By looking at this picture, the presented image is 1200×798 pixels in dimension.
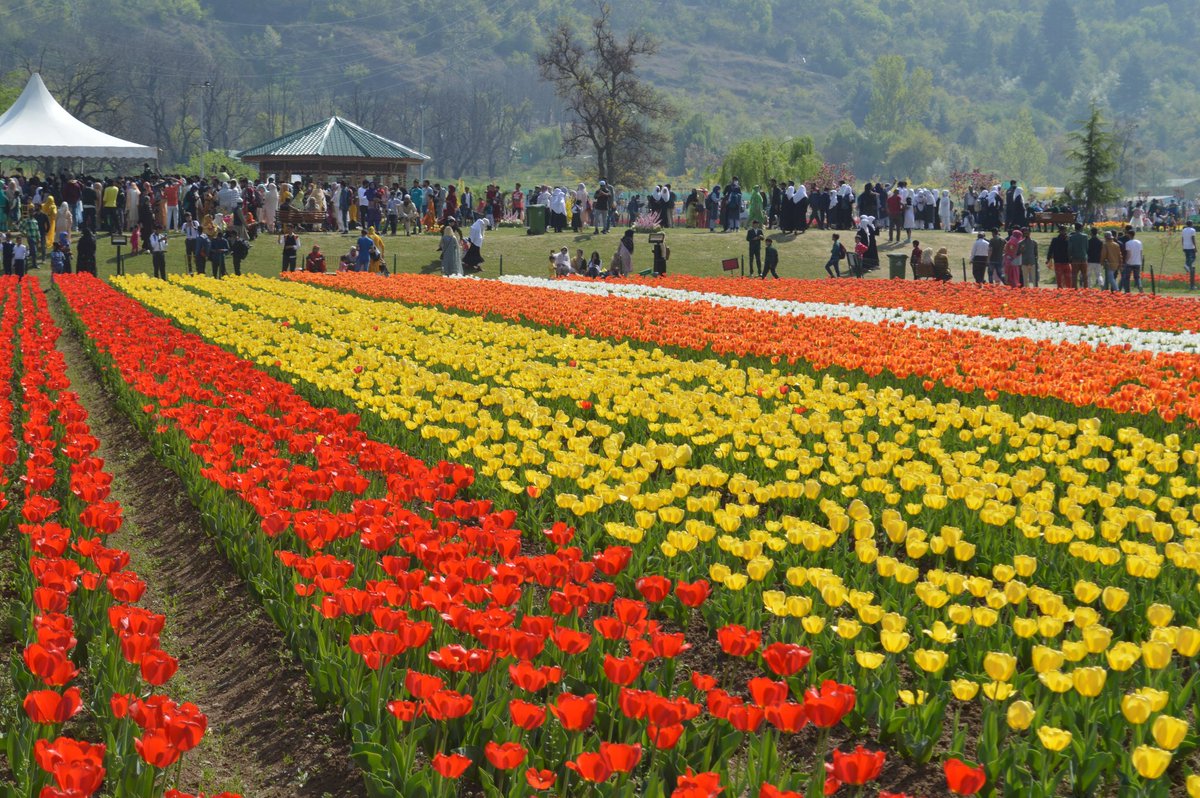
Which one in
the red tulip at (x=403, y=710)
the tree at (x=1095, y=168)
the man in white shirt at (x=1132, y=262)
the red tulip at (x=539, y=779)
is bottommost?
the red tulip at (x=539, y=779)

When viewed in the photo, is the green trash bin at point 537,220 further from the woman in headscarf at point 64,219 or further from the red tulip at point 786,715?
the red tulip at point 786,715

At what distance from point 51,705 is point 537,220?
1506 inches

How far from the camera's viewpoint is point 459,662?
13.5 feet

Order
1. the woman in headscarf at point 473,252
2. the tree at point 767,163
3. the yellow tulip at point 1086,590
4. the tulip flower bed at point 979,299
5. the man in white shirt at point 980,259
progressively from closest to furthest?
1. the yellow tulip at point 1086,590
2. the tulip flower bed at point 979,299
3. the man in white shirt at point 980,259
4. the woman in headscarf at point 473,252
5. the tree at point 767,163

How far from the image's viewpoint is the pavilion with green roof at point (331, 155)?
49.2 meters

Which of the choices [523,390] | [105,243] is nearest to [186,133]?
[105,243]

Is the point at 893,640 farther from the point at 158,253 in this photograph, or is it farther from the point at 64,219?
the point at 64,219

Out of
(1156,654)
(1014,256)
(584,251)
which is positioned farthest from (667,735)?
(584,251)

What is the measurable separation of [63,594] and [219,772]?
0.87 m

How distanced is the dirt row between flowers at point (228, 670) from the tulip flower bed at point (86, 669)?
1.07ft

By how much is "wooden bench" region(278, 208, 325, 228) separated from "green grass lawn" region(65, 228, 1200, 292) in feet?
1.48

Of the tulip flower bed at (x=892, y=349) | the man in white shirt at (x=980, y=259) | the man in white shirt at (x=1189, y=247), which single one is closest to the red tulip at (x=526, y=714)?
the tulip flower bed at (x=892, y=349)

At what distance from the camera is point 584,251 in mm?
37938

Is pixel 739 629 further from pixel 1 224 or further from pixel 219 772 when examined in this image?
pixel 1 224
